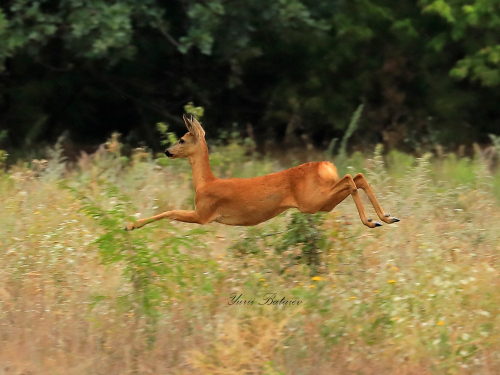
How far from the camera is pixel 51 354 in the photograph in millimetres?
5238

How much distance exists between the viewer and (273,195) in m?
6.30

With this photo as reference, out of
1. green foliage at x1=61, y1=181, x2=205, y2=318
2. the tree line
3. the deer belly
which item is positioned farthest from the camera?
the tree line

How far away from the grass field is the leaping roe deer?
34 centimetres

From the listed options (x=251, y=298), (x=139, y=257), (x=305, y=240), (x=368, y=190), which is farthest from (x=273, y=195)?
(x=139, y=257)

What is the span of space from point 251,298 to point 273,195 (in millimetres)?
921

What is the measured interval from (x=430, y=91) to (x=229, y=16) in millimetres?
5963

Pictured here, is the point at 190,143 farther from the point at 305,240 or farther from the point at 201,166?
the point at 305,240

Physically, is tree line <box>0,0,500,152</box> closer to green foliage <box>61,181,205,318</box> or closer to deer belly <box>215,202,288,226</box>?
deer belly <box>215,202,288,226</box>

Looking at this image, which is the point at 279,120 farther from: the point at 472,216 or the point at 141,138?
the point at 472,216

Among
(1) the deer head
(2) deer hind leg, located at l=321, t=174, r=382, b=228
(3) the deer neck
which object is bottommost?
(2) deer hind leg, located at l=321, t=174, r=382, b=228

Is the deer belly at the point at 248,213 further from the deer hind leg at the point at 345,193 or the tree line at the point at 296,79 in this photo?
the tree line at the point at 296,79

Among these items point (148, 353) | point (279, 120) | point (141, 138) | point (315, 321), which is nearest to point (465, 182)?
point (315, 321)

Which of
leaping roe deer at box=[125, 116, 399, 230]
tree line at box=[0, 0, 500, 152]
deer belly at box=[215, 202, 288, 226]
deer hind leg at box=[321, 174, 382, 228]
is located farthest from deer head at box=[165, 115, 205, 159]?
tree line at box=[0, 0, 500, 152]
